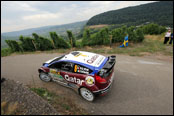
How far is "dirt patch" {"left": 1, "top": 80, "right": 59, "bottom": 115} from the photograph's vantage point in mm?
2498

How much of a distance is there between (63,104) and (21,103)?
4.41ft

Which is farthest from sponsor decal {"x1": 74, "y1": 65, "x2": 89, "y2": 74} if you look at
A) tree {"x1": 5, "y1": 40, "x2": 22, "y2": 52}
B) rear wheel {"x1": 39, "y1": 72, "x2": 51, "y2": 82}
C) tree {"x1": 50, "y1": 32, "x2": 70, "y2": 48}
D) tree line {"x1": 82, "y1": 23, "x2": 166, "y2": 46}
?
tree {"x1": 5, "y1": 40, "x2": 22, "y2": 52}

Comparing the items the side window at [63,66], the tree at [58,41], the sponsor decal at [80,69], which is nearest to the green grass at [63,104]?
the side window at [63,66]

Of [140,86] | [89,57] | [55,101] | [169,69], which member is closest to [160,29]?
[169,69]

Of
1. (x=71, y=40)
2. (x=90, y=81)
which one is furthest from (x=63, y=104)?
(x=71, y=40)

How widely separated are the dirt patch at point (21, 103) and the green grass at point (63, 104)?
15.9 inches

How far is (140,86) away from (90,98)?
258 centimetres

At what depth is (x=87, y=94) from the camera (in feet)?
11.7

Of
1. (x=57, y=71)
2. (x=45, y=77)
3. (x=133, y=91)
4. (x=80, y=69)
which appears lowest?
(x=133, y=91)

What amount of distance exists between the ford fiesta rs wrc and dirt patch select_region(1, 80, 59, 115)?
4.11 ft

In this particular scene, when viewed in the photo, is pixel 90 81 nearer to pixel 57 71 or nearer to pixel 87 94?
pixel 87 94

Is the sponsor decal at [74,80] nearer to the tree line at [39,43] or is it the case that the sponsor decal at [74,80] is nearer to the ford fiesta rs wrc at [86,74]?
the ford fiesta rs wrc at [86,74]

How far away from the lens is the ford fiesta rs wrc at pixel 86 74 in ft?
10.5

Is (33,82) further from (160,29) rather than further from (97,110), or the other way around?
(160,29)
